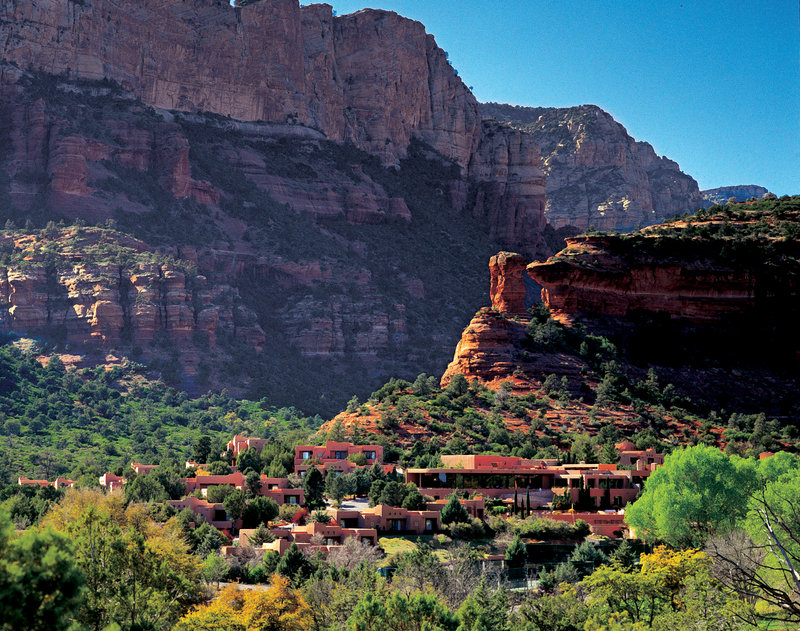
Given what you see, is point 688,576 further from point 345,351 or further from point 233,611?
point 345,351

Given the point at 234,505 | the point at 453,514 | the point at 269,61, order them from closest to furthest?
the point at 453,514 < the point at 234,505 < the point at 269,61

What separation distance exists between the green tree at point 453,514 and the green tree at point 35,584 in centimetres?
3698

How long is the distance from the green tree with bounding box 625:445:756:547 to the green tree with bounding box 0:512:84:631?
110 feet

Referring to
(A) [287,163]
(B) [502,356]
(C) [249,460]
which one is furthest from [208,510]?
(A) [287,163]

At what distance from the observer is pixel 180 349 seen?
417ft

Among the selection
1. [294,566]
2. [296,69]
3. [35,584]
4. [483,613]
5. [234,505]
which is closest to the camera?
[35,584]

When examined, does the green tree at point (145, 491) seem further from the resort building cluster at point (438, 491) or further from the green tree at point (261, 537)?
the green tree at point (261, 537)

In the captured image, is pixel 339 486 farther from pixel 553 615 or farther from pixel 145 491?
pixel 553 615

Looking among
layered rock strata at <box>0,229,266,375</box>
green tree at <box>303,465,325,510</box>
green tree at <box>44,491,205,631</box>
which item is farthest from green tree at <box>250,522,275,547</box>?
layered rock strata at <box>0,229,266,375</box>

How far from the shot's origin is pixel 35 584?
22.8 meters

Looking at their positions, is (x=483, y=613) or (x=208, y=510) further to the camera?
(x=208, y=510)

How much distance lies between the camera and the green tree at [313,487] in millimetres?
65000

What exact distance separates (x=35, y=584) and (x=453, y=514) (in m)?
38.1

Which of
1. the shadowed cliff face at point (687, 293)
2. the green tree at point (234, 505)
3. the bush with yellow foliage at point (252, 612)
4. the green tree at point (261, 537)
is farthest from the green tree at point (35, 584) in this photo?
the shadowed cliff face at point (687, 293)
